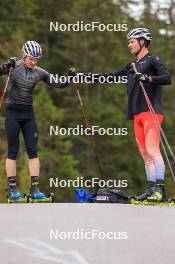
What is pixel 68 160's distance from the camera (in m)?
42.1

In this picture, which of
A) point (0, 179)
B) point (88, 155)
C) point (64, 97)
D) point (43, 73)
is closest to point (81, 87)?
point (64, 97)

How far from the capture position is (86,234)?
295 inches

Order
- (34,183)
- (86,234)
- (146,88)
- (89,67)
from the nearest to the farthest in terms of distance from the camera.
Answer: (86,234) < (146,88) < (34,183) < (89,67)

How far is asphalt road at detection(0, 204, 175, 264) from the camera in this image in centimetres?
679

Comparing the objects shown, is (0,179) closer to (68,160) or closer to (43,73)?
(68,160)

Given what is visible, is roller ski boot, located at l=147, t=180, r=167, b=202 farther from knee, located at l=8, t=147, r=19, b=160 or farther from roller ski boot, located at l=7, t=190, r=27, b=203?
knee, located at l=8, t=147, r=19, b=160

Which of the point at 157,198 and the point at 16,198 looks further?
the point at 16,198

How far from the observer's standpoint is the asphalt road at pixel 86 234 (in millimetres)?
6785

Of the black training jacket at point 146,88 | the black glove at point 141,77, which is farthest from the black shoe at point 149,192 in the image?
the black glove at point 141,77

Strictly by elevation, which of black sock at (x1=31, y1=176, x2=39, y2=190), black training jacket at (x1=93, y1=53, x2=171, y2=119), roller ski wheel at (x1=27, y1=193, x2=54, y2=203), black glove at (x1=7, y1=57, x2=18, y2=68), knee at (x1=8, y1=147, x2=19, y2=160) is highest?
black glove at (x1=7, y1=57, x2=18, y2=68)

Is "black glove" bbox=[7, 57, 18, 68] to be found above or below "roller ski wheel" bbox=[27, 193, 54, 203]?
above

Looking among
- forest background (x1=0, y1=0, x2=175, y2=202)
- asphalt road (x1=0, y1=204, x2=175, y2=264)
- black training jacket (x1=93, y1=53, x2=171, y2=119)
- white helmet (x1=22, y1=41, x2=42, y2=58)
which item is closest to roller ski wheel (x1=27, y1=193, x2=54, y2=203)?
asphalt road (x1=0, y1=204, x2=175, y2=264)

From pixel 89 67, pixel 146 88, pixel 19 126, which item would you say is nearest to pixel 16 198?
pixel 19 126

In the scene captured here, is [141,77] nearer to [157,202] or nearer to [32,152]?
[157,202]
